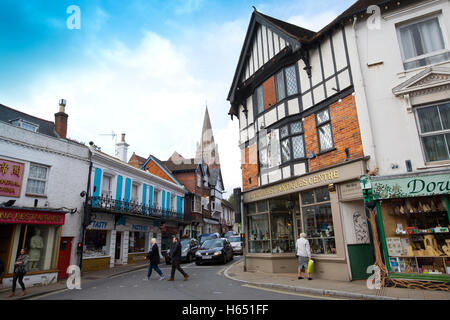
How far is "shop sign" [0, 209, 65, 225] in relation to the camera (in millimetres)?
10742

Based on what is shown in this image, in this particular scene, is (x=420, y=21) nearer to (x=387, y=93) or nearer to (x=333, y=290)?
(x=387, y=93)

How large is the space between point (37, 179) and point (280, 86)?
12.0 metres

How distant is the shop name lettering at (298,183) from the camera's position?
1009cm

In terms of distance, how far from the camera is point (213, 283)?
1013 cm

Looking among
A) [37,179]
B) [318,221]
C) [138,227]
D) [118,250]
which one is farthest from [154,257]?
[138,227]

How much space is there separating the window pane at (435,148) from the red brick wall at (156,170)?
25.1 meters

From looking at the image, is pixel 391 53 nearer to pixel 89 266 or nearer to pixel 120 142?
pixel 89 266

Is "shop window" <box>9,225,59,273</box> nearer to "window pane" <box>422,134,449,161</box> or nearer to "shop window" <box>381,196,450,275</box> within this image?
"shop window" <box>381,196,450,275</box>

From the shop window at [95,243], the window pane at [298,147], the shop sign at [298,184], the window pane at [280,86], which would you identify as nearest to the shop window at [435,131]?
the shop sign at [298,184]

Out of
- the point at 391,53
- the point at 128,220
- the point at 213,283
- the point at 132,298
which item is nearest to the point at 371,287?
the point at 213,283

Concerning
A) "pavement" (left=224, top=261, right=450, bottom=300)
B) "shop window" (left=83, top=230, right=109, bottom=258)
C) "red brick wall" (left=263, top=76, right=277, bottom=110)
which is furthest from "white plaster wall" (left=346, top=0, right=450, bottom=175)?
"shop window" (left=83, top=230, right=109, bottom=258)

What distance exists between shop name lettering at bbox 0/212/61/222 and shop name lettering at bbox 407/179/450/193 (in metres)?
13.8

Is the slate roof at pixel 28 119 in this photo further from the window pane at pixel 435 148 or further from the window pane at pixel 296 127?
the window pane at pixel 435 148

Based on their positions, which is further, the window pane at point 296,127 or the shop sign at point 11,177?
the window pane at point 296,127
